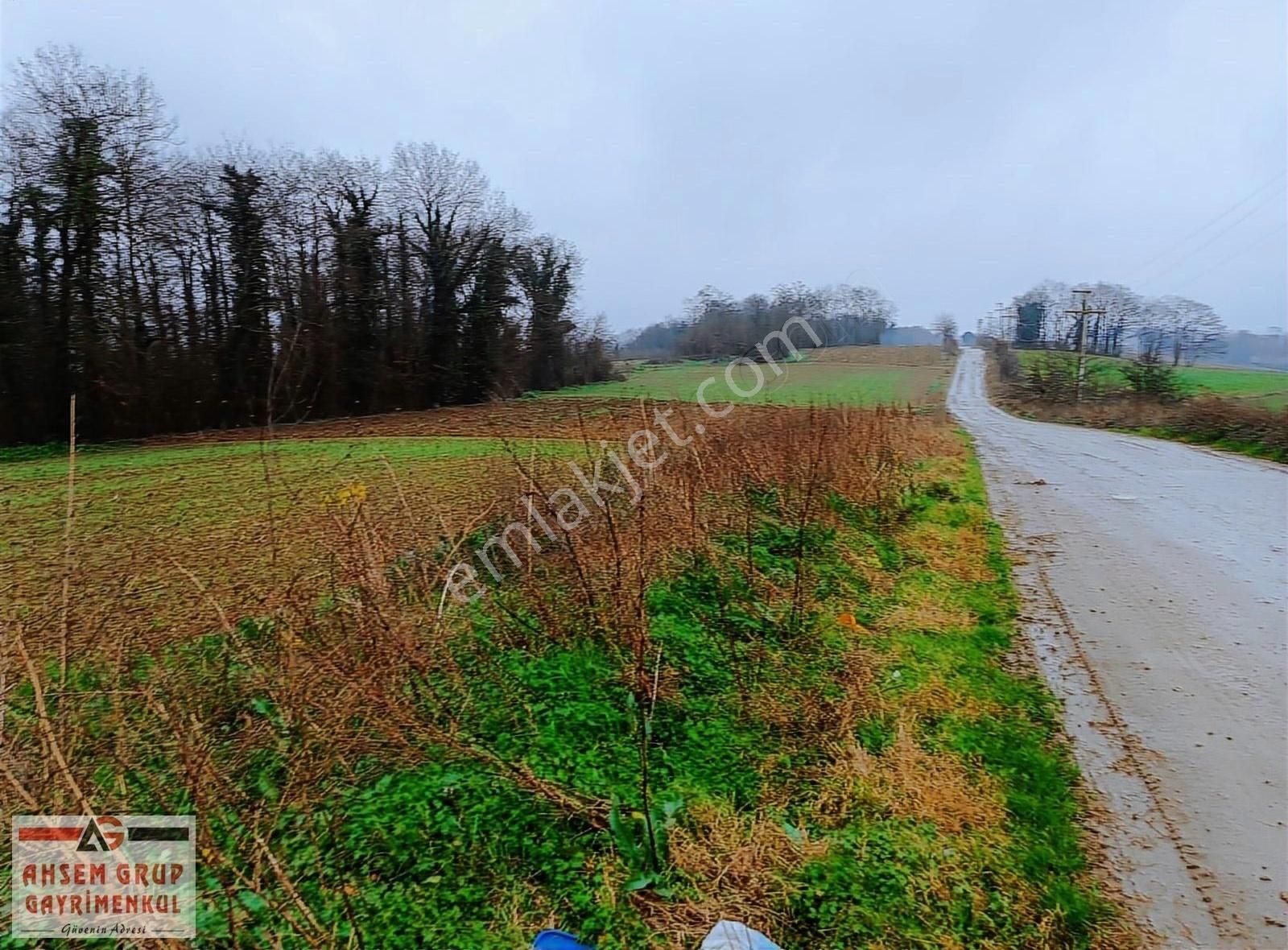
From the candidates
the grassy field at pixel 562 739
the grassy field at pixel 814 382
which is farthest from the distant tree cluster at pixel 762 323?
the grassy field at pixel 562 739

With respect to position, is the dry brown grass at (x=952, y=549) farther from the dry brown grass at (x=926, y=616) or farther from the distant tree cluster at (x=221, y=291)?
the distant tree cluster at (x=221, y=291)

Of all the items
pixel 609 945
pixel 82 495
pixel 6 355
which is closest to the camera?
pixel 609 945

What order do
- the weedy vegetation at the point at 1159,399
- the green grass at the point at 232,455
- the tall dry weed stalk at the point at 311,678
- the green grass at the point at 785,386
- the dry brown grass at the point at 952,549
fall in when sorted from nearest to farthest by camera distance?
the tall dry weed stalk at the point at 311,678
the dry brown grass at the point at 952,549
the green grass at the point at 232,455
the weedy vegetation at the point at 1159,399
the green grass at the point at 785,386

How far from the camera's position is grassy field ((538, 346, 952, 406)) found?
18950 mm

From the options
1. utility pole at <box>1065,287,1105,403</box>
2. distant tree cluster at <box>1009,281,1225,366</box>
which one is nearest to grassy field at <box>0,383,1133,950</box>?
utility pole at <box>1065,287,1105,403</box>

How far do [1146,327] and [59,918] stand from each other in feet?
235

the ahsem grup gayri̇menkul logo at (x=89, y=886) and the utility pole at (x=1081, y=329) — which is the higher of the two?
the utility pole at (x=1081, y=329)

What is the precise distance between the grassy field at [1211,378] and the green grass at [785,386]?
318 inches

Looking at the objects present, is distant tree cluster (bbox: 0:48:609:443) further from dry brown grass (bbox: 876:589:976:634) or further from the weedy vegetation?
the weedy vegetation

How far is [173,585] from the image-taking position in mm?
5598

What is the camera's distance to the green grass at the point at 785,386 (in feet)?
60.9

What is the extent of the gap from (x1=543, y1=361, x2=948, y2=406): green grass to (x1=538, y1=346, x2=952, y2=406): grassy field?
0.10ft

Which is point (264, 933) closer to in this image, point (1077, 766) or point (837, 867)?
point (837, 867)

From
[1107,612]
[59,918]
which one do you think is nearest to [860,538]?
[1107,612]
